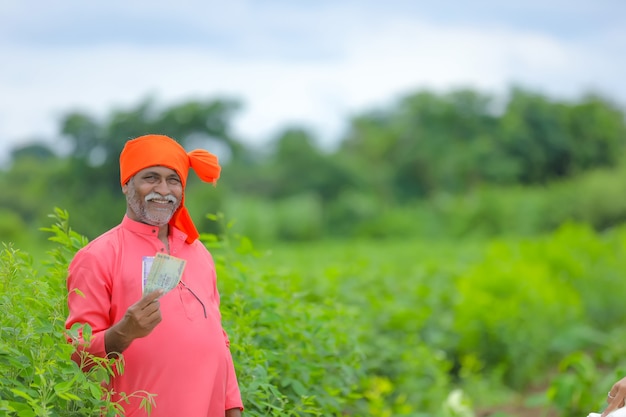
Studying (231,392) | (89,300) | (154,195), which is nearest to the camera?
(89,300)

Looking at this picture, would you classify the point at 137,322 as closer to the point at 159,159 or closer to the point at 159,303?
the point at 159,303

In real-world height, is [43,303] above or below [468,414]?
above

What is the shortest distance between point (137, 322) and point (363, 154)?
4803cm

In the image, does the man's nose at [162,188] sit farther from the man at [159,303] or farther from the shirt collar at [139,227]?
the shirt collar at [139,227]

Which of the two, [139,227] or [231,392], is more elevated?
[139,227]

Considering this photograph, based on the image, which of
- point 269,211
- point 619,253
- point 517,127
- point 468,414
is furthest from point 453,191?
point 468,414

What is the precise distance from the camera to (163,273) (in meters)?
2.48

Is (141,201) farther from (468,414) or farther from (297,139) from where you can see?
(297,139)

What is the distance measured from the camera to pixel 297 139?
4181cm

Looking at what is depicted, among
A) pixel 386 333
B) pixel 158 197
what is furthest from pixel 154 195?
pixel 386 333

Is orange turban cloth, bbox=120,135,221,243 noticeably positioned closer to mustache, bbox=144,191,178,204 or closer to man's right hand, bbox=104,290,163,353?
mustache, bbox=144,191,178,204

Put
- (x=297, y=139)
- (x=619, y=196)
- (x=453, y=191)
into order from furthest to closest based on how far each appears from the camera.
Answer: (x=453, y=191)
(x=297, y=139)
(x=619, y=196)

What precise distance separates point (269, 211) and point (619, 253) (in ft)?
48.5

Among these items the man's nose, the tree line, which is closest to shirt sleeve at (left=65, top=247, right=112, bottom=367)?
the man's nose
